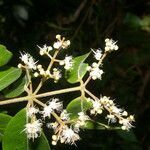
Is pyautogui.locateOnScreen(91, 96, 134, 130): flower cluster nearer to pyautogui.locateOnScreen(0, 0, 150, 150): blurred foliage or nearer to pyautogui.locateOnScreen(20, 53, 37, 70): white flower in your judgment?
pyautogui.locateOnScreen(20, 53, 37, 70): white flower

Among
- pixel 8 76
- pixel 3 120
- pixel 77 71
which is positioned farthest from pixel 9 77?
pixel 77 71

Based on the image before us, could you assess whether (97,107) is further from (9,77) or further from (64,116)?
(9,77)

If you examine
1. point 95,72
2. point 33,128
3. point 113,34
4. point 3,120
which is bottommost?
point 33,128

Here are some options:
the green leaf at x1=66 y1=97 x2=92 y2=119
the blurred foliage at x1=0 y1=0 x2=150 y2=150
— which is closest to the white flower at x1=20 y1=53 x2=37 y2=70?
the green leaf at x1=66 y1=97 x2=92 y2=119

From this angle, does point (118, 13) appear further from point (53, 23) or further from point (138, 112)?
point (138, 112)

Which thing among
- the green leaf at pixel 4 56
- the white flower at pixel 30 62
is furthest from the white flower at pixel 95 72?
the green leaf at pixel 4 56

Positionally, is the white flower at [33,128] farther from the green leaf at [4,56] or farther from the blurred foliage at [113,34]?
the blurred foliage at [113,34]
